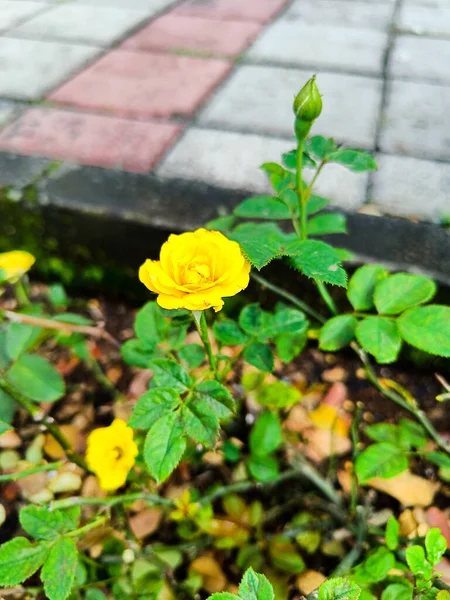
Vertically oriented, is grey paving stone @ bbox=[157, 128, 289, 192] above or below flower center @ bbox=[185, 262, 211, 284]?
below

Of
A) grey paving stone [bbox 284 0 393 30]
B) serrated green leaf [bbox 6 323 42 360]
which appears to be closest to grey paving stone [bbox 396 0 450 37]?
grey paving stone [bbox 284 0 393 30]

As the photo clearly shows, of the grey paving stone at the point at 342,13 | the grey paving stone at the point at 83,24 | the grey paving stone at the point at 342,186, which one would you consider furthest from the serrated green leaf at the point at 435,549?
the grey paving stone at the point at 342,13

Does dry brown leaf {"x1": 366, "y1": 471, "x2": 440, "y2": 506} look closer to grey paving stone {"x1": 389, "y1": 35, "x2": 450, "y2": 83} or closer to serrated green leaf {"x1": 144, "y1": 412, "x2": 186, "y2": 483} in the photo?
serrated green leaf {"x1": 144, "y1": 412, "x2": 186, "y2": 483}

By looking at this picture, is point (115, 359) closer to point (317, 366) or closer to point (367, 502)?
point (317, 366)

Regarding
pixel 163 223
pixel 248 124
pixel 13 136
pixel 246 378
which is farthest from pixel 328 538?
pixel 13 136

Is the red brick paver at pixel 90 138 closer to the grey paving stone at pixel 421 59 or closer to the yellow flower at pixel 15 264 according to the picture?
the yellow flower at pixel 15 264
